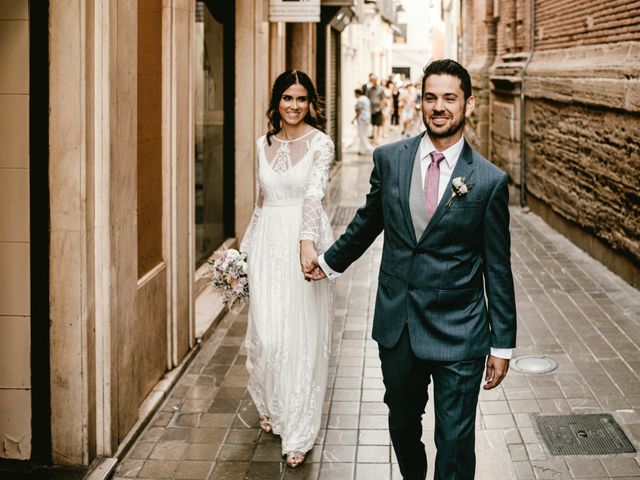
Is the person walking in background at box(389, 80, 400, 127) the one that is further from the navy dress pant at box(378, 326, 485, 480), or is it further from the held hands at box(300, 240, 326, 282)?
the navy dress pant at box(378, 326, 485, 480)

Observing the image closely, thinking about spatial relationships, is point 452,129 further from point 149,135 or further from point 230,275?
point 149,135

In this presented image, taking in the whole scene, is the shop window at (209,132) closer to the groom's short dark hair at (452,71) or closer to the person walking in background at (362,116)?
the groom's short dark hair at (452,71)

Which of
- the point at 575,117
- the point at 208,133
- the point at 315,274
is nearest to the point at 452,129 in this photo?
the point at 315,274

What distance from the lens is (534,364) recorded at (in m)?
7.35

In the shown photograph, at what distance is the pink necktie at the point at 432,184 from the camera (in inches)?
157

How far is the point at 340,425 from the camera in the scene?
19.9ft

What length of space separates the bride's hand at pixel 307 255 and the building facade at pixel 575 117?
5.99 meters

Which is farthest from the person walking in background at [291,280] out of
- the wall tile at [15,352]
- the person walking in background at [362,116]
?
the person walking in background at [362,116]

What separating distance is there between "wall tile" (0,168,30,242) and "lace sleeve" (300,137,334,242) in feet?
4.79

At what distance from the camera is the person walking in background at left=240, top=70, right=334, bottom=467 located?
5.50m

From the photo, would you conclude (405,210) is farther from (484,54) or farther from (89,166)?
(484,54)

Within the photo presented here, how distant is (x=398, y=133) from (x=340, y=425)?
3256 cm

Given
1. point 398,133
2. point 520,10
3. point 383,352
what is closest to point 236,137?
point 383,352

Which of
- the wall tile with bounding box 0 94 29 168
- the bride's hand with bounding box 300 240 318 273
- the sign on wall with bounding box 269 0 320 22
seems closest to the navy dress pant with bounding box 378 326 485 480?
the bride's hand with bounding box 300 240 318 273
